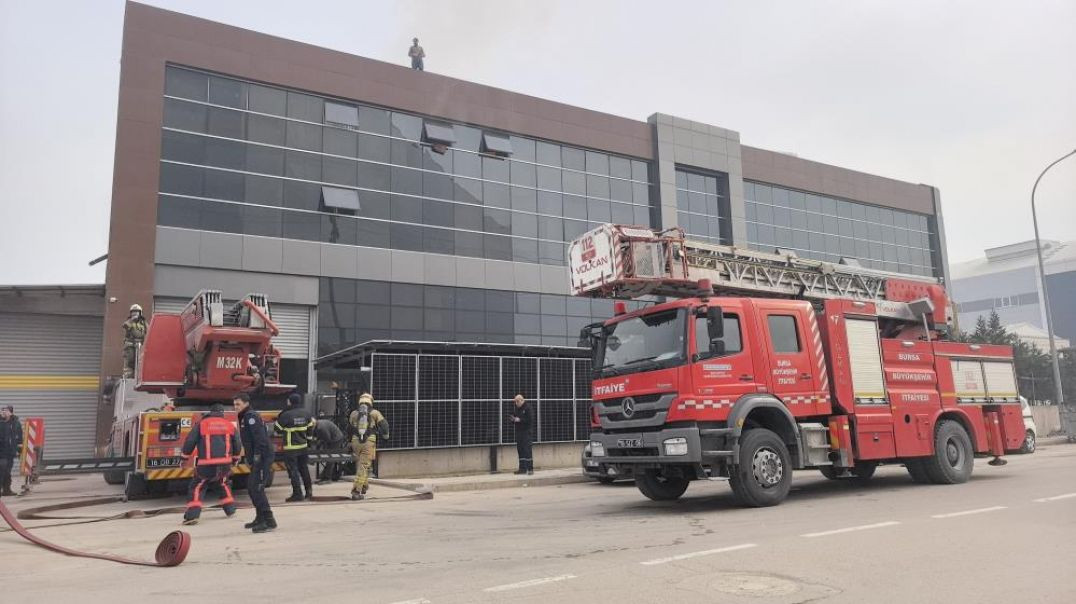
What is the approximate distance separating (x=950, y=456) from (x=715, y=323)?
583 centimetres

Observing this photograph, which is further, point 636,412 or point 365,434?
point 365,434

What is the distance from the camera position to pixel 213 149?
2303 cm

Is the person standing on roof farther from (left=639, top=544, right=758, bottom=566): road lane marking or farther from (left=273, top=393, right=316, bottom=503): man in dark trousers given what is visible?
(left=639, top=544, right=758, bottom=566): road lane marking

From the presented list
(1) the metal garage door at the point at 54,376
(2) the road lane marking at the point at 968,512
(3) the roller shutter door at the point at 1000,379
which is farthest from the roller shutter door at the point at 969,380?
(1) the metal garage door at the point at 54,376

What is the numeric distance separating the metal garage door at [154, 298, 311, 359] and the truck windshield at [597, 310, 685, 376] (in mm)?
15877

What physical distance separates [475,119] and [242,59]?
27.8 ft

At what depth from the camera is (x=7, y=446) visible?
14.7 m

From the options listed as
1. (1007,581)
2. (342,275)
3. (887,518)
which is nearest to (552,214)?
(342,275)

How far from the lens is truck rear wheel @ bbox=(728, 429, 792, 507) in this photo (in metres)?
9.08

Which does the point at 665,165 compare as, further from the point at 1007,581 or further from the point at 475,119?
the point at 1007,581

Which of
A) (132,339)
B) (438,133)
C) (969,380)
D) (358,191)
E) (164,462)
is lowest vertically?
(164,462)

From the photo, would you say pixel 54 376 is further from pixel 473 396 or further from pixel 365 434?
pixel 365 434

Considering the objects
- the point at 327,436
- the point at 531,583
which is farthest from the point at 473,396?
the point at 531,583

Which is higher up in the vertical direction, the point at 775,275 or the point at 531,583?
the point at 775,275
